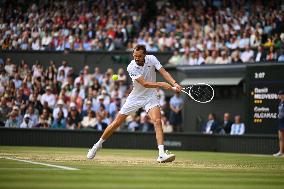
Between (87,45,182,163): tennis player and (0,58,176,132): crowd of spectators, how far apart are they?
483 inches

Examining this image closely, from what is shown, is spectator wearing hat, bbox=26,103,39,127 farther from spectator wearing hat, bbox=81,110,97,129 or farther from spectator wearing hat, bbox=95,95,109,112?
spectator wearing hat, bbox=95,95,109,112

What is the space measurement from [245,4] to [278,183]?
21.8 meters

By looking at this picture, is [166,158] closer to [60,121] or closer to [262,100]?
[262,100]

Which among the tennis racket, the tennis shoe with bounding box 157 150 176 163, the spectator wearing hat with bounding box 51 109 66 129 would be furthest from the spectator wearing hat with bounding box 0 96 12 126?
the tennis shoe with bounding box 157 150 176 163

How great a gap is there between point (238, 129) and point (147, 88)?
11.0 metres

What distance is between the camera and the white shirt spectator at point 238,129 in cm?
2590

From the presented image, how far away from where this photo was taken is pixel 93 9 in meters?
33.9

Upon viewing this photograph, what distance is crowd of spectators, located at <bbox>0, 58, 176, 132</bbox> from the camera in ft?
92.8

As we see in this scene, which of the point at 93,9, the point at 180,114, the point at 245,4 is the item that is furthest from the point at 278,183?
the point at 93,9

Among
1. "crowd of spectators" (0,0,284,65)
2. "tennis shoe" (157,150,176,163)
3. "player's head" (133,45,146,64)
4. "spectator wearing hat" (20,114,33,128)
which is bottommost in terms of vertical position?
"tennis shoe" (157,150,176,163)

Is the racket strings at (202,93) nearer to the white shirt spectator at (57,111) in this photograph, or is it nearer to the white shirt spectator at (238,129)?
the white shirt spectator at (238,129)

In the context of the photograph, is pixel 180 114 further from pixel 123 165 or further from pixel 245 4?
pixel 123 165

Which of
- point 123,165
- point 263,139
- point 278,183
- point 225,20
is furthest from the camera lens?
point 225,20

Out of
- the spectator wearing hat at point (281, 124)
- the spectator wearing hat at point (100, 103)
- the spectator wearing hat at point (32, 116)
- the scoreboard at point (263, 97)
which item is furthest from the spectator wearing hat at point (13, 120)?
the spectator wearing hat at point (281, 124)
